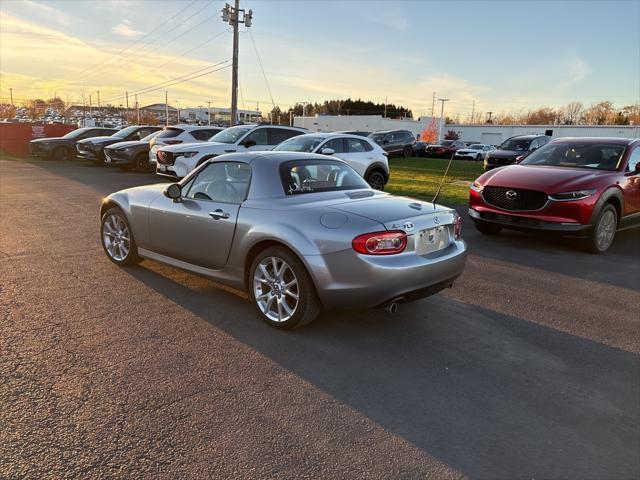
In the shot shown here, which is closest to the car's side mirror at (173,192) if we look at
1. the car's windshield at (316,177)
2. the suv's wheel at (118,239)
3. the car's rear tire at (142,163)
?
the suv's wheel at (118,239)

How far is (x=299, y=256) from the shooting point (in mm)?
4020

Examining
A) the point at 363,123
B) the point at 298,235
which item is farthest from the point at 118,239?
the point at 363,123

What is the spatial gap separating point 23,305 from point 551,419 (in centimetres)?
449

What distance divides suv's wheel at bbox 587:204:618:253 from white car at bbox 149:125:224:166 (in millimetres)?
12092

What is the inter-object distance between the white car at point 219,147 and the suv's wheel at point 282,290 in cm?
848

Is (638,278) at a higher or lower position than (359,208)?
lower

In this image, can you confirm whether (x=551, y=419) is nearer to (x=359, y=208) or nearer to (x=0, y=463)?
(x=359, y=208)

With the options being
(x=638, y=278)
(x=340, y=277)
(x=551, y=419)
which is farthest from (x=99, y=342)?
(x=638, y=278)

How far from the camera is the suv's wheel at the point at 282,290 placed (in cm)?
405

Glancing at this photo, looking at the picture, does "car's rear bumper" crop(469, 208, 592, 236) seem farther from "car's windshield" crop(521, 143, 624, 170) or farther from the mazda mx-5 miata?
the mazda mx-5 miata

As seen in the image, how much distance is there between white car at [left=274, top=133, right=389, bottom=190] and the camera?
39.6ft

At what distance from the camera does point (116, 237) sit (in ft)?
19.6

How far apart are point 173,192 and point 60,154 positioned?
19959mm

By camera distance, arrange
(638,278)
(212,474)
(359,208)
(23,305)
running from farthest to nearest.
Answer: (638,278)
(23,305)
(359,208)
(212,474)
